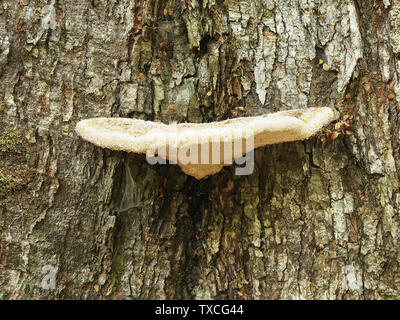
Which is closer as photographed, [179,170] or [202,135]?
[202,135]

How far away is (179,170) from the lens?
261 centimetres

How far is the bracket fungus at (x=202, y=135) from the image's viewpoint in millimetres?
1712

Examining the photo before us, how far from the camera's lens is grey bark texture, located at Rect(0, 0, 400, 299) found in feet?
7.74

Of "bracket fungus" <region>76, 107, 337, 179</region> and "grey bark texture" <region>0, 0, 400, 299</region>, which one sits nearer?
"bracket fungus" <region>76, 107, 337, 179</region>

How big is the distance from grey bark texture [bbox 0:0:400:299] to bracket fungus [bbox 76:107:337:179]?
43 centimetres

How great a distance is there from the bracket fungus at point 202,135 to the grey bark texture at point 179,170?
429 millimetres

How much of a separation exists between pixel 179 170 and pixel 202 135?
38.1 inches

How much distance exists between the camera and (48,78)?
2404 millimetres

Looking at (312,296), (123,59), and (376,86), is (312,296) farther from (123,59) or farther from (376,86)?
(123,59)

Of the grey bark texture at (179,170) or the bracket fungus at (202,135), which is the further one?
the grey bark texture at (179,170)

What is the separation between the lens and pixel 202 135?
168 cm

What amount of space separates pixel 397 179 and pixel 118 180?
1981mm

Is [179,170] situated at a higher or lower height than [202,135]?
higher

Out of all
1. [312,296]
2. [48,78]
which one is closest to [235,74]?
[48,78]
